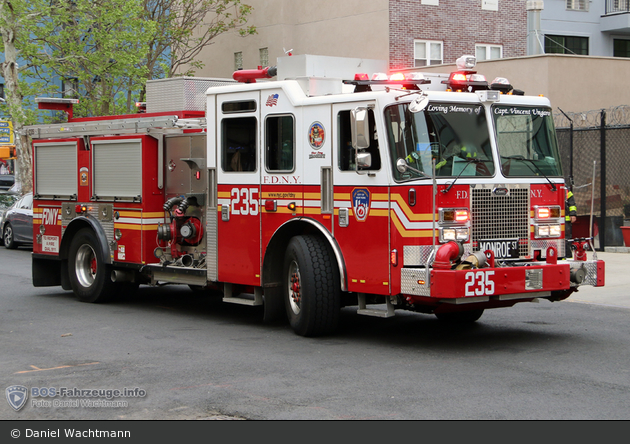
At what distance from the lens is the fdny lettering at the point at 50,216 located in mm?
13250

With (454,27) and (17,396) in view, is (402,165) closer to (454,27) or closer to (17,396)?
(17,396)

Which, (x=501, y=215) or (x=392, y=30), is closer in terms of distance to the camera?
(x=501, y=215)

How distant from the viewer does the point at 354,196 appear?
898cm

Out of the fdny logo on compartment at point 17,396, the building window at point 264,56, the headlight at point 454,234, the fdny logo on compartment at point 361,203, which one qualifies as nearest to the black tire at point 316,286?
the fdny logo on compartment at point 361,203

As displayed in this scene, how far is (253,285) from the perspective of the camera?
1009 centimetres

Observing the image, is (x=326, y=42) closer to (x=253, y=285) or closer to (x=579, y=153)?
(x=579, y=153)

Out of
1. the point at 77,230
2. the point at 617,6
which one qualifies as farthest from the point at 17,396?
the point at 617,6

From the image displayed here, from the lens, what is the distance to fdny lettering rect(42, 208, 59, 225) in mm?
13250

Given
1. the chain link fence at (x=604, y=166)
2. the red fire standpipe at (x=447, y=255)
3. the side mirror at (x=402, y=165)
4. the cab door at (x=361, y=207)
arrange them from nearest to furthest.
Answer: the red fire standpipe at (x=447, y=255) → the side mirror at (x=402, y=165) → the cab door at (x=361, y=207) → the chain link fence at (x=604, y=166)

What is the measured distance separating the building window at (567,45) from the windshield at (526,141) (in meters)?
26.5


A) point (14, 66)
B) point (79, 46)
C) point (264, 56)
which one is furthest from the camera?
point (264, 56)

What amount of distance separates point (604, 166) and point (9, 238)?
15.5 meters

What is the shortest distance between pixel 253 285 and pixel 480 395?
393 cm

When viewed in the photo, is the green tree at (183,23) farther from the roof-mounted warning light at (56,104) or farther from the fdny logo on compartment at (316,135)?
the fdny logo on compartment at (316,135)
